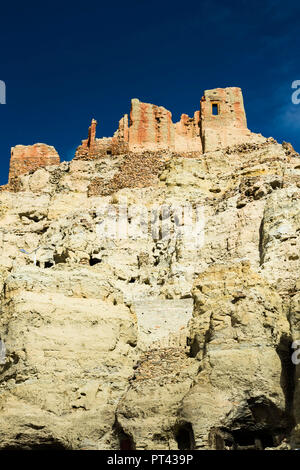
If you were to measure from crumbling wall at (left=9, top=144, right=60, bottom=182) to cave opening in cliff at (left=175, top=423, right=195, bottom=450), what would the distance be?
31170mm

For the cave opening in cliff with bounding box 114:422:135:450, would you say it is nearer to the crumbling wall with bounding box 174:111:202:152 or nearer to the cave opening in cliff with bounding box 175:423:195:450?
the cave opening in cliff with bounding box 175:423:195:450

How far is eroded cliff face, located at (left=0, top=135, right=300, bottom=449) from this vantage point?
17.0 metres

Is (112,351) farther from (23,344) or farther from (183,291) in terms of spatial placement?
(183,291)

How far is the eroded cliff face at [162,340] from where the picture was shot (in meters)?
A: 17.0

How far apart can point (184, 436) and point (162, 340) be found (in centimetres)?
576

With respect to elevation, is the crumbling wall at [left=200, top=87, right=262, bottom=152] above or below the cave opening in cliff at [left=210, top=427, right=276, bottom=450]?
above

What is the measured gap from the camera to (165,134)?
47.9 metres

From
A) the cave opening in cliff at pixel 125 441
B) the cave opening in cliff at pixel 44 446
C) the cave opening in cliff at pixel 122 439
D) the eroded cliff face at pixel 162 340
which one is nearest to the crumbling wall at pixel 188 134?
the eroded cliff face at pixel 162 340

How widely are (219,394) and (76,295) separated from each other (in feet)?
21.7
